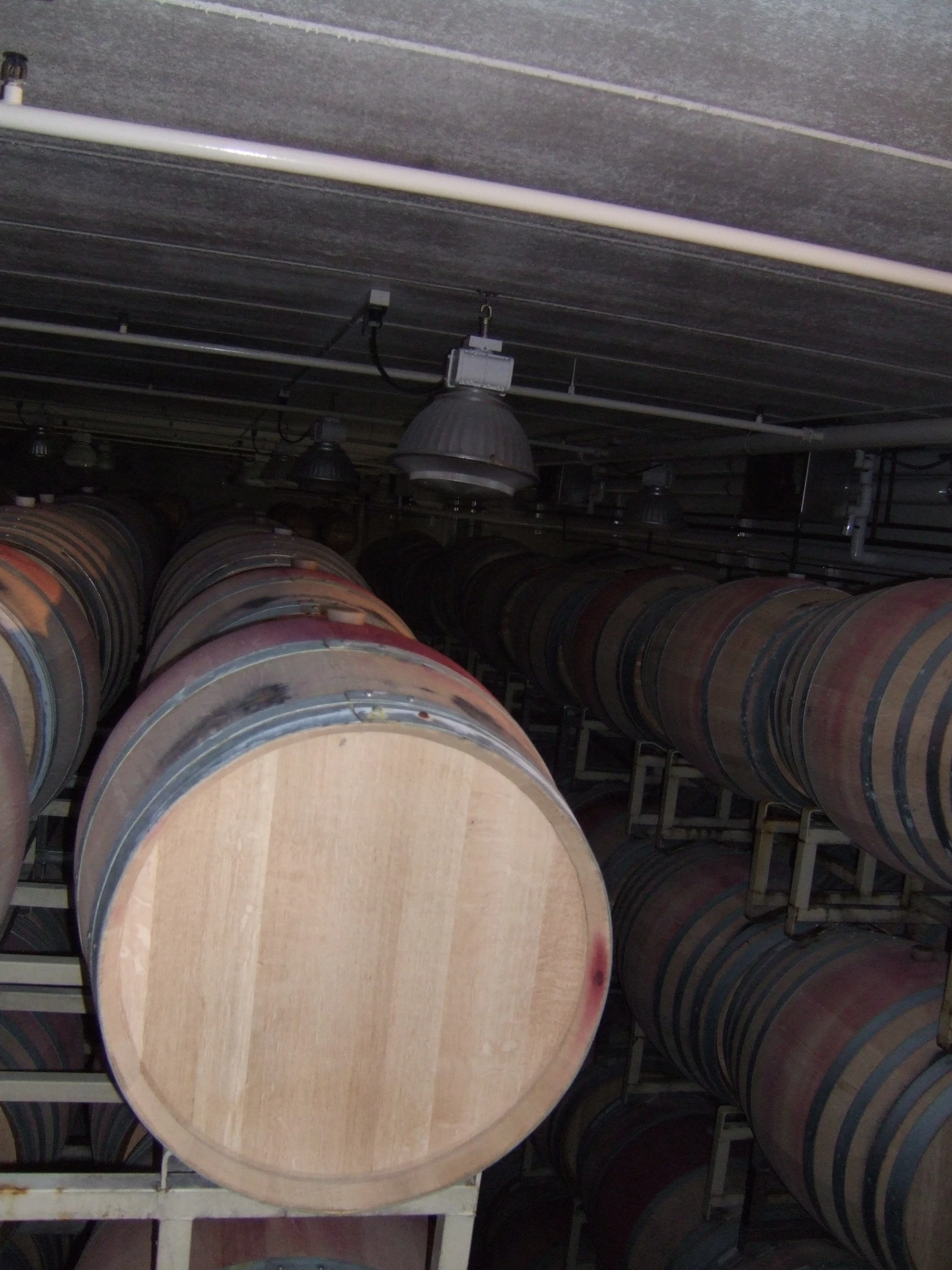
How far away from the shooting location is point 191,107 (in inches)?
88.5

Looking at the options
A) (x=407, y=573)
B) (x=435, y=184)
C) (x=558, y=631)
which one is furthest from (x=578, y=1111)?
(x=407, y=573)

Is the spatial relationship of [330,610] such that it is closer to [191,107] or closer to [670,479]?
[191,107]

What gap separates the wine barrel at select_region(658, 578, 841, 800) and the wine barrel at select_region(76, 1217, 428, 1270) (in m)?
2.09

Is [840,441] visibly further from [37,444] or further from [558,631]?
[37,444]

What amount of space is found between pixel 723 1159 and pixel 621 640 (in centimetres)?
223

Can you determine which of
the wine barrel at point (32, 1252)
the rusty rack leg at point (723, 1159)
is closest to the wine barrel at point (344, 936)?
the wine barrel at point (32, 1252)

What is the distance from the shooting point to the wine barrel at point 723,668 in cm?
370

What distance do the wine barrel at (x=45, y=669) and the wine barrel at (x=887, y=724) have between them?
7.19 feet

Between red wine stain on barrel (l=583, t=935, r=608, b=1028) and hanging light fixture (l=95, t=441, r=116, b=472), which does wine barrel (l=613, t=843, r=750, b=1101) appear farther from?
hanging light fixture (l=95, t=441, r=116, b=472)

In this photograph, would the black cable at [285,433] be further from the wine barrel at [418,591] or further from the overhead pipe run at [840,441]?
the overhead pipe run at [840,441]

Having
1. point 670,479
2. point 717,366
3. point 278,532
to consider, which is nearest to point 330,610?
point 278,532

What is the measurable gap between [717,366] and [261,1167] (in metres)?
3.87

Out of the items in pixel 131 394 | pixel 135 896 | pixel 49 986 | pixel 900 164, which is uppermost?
pixel 131 394

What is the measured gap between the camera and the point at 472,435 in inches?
132
